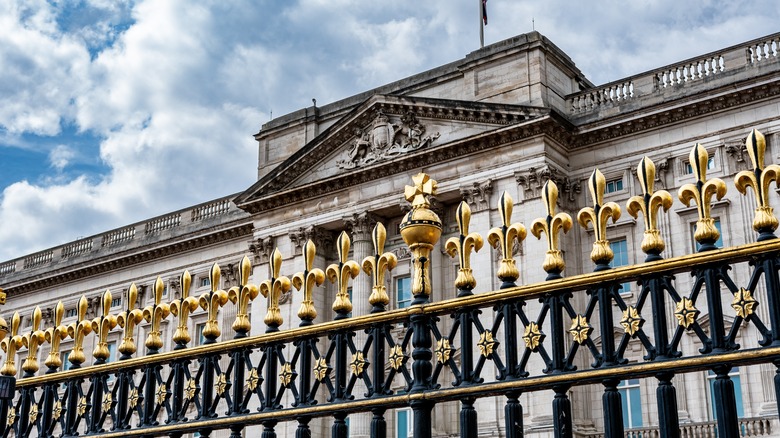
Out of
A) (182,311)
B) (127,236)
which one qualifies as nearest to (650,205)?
(182,311)

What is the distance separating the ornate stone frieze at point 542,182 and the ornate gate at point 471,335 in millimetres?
26027

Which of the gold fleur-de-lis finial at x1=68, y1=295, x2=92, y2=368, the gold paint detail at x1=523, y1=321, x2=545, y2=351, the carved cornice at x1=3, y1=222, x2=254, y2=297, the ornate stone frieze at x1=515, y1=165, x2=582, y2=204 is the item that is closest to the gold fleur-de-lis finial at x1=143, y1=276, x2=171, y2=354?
the gold fleur-de-lis finial at x1=68, y1=295, x2=92, y2=368

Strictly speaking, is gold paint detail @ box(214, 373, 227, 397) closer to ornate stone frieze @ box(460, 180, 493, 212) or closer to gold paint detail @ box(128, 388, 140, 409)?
gold paint detail @ box(128, 388, 140, 409)

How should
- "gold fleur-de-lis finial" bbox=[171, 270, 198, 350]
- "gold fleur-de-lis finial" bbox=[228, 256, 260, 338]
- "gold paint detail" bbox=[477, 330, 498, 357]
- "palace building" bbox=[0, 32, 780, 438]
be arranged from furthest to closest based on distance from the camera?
"palace building" bbox=[0, 32, 780, 438] < "gold fleur-de-lis finial" bbox=[171, 270, 198, 350] < "gold fleur-de-lis finial" bbox=[228, 256, 260, 338] < "gold paint detail" bbox=[477, 330, 498, 357]

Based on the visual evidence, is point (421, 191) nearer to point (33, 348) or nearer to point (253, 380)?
point (253, 380)

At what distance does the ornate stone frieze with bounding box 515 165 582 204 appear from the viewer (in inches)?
1326

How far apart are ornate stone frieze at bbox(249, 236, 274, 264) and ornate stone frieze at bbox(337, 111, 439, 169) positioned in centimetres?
459

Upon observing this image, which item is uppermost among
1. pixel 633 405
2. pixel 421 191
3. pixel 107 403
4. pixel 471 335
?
pixel 633 405

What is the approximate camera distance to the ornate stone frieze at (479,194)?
35125 millimetres

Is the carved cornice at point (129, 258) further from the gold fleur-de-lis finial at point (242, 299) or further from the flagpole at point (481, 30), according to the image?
the gold fleur-de-lis finial at point (242, 299)

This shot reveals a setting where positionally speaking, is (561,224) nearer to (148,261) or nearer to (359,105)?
(359,105)

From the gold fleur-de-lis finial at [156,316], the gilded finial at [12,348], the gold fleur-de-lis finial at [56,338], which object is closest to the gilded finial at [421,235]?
the gold fleur-de-lis finial at [156,316]

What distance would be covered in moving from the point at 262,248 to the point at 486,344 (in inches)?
1406

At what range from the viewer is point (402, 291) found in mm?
37844
